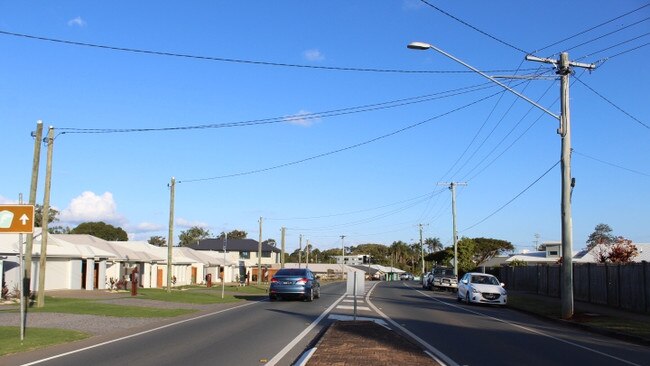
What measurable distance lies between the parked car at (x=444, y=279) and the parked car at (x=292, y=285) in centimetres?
2457

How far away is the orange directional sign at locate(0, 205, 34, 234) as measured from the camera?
14156 millimetres

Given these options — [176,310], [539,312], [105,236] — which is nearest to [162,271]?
[176,310]

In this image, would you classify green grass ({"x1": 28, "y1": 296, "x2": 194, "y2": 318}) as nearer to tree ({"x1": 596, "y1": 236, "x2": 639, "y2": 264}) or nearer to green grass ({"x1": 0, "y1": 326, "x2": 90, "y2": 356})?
green grass ({"x1": 0, "y1": 326, "x2": 90, "y2": 356})

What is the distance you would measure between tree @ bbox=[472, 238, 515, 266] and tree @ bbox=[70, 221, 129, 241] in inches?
2497

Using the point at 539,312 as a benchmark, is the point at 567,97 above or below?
above

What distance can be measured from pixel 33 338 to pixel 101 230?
332 feet

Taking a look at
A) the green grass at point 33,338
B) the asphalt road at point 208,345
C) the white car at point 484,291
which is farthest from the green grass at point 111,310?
the white car at point 484,291

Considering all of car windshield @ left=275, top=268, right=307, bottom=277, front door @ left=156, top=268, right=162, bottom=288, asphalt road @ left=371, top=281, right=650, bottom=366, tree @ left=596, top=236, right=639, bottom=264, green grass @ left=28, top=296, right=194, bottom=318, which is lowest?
front door @ left=156, top=268, right=162, bottom=288

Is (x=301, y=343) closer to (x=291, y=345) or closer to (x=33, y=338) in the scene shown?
(x=291, y=345)

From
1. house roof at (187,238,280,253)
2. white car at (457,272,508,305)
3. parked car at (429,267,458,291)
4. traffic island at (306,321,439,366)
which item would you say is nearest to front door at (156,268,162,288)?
parked car at (429,267,458,291)

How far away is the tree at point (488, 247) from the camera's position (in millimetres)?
111562

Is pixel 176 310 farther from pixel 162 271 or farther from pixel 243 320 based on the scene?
pixel 162 271

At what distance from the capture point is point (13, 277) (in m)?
35.7

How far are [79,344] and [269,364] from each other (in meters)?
5.25
